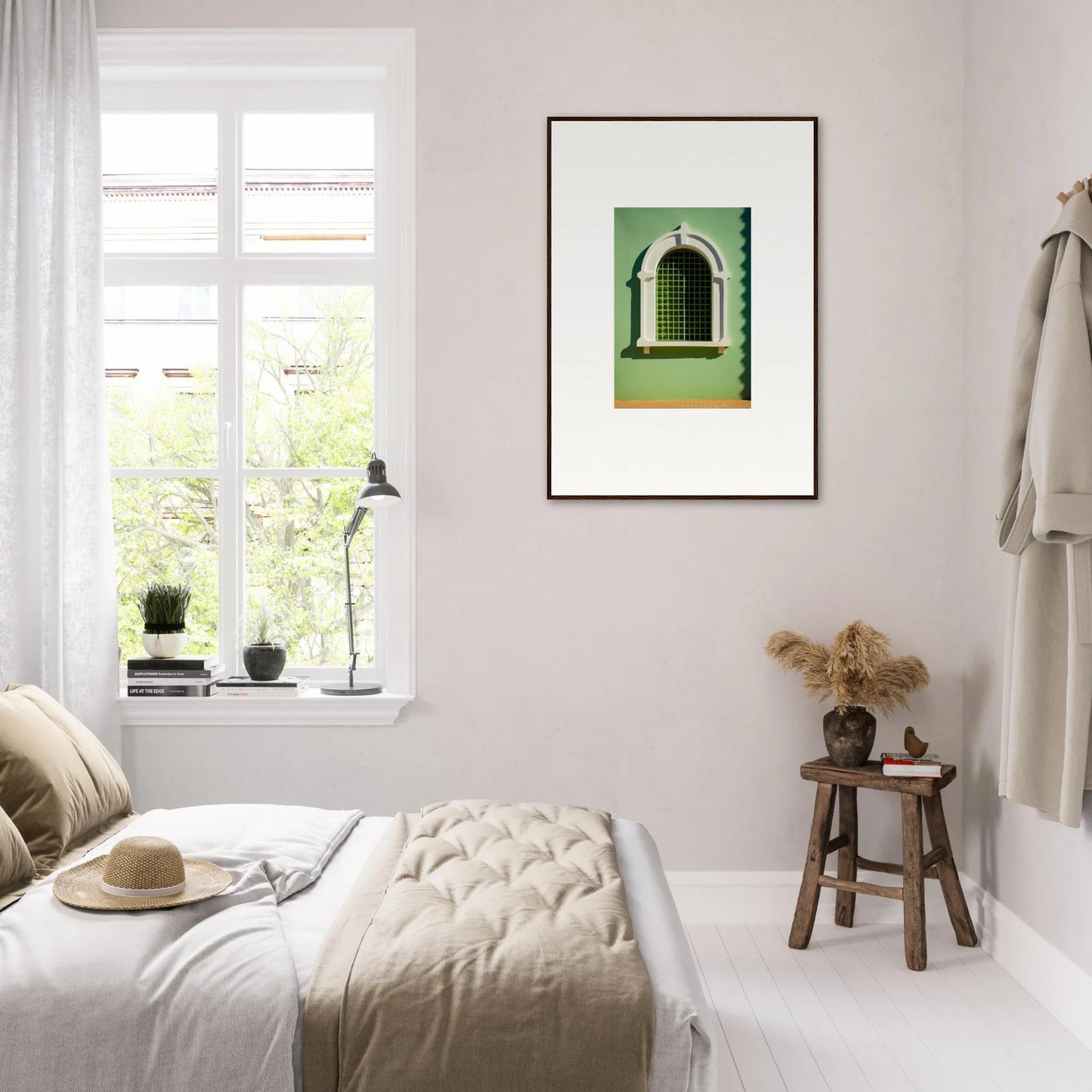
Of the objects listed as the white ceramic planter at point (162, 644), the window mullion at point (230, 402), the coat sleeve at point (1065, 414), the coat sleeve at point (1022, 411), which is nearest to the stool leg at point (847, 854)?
the coat sleeve at point (1022, 411)

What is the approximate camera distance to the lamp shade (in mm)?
2867

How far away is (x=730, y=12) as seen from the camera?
3.04m

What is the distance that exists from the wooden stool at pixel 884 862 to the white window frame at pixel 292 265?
125cm

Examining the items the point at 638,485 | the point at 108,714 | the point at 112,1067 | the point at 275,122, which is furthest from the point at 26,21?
the point at 112,1067

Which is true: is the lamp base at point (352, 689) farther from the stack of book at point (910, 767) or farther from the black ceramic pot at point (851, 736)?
the stack of book at point (910, 767)

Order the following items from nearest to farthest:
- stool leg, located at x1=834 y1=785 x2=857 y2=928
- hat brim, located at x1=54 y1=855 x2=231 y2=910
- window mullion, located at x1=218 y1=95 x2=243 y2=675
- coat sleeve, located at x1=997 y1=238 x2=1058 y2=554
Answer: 1. hat brim, located at x1=54 y1=855 x2=231 y2=910
2. coat sleeve, located at x1=997 y1=238 x2=1058 y2=554
3. stool leg, located at x1=834 y1=785 x2=857 y2=928
4. window mullion, located at x1=218 y1=95 x2=243 y2=675

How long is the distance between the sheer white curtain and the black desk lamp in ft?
2.29

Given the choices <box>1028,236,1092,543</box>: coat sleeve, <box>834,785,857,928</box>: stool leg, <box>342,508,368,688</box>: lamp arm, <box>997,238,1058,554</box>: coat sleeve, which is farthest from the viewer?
<box>342,508,368,688</box>: lamp arm

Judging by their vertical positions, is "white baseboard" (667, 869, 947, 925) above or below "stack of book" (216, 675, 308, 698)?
below

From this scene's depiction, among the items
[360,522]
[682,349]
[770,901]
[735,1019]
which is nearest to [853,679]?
[770,901]

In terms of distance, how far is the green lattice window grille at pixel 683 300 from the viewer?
3.07 m

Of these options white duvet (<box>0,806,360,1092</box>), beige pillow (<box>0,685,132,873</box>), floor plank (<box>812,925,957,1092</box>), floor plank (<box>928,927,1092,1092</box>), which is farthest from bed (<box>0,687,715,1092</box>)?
floor plank (<box>928,927,1092,1092</box>)

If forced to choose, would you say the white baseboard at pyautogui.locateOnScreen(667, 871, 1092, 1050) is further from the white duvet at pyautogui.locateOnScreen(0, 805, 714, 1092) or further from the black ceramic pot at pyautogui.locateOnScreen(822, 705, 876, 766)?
the white duvet at pyautogui.locateOnScreen(0, 805, 714, 1092)

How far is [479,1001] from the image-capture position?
4.64 ft
